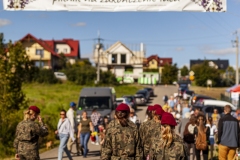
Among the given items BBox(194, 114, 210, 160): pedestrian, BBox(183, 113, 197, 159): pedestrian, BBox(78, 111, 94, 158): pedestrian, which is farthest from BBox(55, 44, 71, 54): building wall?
BBox(194, 114, 210, 160): pedestrian

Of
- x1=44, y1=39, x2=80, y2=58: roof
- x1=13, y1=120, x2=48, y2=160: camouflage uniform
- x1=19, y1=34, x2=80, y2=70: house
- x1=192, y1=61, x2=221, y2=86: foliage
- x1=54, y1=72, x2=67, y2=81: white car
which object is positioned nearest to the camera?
x1=13, y1=120, x2=48, y2=160: camouflage uniform

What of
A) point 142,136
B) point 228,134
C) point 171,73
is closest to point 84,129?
point 228,134

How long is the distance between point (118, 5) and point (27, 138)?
13.3ft

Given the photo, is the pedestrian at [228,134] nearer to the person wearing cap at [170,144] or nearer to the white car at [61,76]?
the person wearing cap at [170,144]

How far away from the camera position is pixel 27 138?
8.74 meters

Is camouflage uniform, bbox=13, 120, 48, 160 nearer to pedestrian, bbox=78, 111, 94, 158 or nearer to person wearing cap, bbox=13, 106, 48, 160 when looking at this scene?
person wearing cap, bbox=13, 106, 48, 160

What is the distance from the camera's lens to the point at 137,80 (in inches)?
3804

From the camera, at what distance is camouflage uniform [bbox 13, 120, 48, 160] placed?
344 inches

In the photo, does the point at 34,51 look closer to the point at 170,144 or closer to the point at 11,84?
the point at 11,84

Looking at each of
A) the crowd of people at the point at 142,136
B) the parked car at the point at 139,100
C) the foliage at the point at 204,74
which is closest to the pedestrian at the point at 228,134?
the crowd of people at the point at 142,136

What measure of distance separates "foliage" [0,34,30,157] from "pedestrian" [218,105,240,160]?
10.7 metres

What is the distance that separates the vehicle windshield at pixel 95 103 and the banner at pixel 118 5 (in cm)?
1283

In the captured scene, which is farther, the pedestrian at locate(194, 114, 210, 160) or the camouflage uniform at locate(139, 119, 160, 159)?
the pedestrian at locate(194, 114, 210, 160)

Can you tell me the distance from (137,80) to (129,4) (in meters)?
85.7
